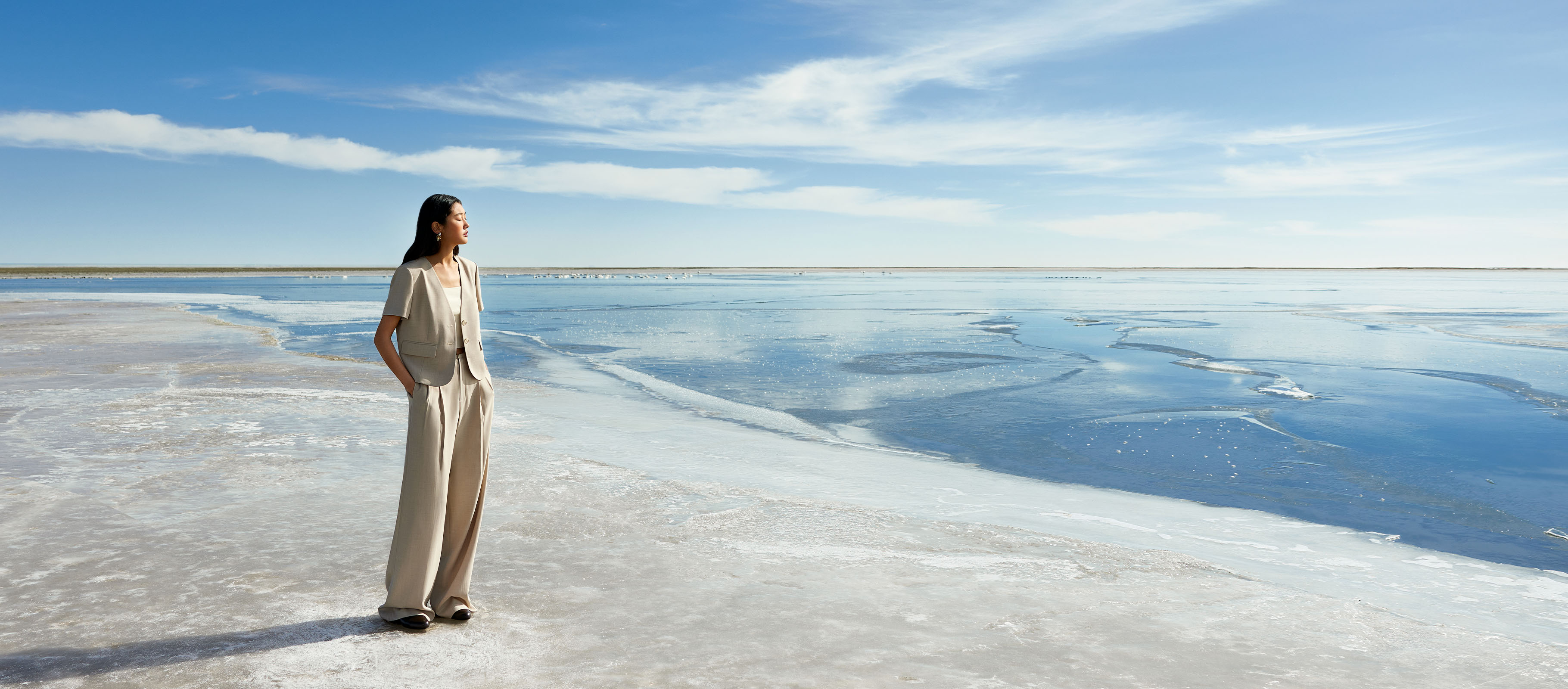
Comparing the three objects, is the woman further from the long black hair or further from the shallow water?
the shallow water

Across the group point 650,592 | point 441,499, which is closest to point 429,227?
point 441,499

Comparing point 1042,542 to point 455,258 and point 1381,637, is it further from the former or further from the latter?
point 455,258

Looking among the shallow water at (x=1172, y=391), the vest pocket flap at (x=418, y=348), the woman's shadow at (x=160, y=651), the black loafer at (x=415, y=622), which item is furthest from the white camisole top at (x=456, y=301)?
the shallow water at (x=1172, y=391)

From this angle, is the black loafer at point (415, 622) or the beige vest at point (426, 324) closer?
the beige vest at point (426, 324)

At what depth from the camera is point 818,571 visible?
456 centimetres

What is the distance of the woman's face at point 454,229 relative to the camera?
366cm

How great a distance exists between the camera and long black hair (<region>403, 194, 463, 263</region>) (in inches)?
143

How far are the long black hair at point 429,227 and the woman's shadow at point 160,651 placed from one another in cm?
Result: 150

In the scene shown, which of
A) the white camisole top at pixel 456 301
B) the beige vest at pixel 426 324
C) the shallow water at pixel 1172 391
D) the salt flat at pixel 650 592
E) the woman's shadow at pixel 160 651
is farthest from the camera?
the shallow water at pixel 1172 391

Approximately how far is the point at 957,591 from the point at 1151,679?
1111 millimetres

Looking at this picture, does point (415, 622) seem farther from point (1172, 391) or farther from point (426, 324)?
point (1172, 391)

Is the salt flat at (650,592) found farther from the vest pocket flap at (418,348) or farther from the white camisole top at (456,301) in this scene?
the white camisole top at (456,301)

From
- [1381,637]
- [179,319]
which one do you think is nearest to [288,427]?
[1381,637]

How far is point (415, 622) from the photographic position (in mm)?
3688
